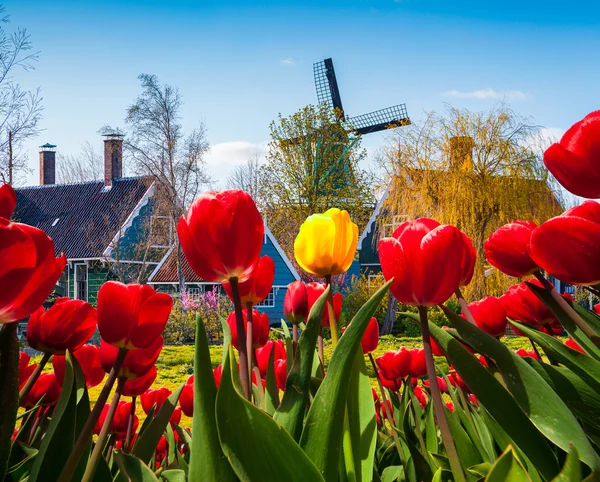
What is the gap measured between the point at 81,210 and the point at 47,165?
819 centimetres

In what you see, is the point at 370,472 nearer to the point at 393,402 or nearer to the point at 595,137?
the point at 595,137

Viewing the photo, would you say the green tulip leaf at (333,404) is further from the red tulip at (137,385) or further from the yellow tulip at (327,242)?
the red tulip at (137,385)

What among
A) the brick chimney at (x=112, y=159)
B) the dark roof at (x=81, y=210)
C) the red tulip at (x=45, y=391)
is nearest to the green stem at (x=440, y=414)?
the red tulip at (x=45, y=391)

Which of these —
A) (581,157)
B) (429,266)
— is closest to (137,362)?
(429,266)

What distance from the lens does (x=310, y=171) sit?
79.3 ft

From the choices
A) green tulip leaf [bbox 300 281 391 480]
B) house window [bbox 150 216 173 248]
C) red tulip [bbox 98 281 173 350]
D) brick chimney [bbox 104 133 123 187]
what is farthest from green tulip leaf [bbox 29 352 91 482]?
brick chimney [bbox 104 133 123 187]

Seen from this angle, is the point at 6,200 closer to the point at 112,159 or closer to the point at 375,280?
the point at 375,280

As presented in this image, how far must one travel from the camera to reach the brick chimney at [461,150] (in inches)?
615

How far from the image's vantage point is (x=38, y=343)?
103 centimetres

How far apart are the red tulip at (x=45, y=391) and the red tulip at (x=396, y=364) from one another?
914 mm

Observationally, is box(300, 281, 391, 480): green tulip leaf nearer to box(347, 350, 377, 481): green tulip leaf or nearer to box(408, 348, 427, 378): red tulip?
box(347, 350, 377, 481): green tulip leaf

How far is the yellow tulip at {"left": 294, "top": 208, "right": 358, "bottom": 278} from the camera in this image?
1144mm

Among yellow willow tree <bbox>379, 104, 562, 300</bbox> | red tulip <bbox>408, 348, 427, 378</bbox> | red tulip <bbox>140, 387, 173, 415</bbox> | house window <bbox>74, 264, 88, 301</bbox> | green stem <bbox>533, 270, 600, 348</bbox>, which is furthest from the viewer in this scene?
house window <bbox>74, 264, 88, 301</bbox>

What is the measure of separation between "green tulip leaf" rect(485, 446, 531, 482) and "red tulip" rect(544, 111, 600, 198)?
0.39m
